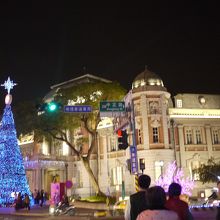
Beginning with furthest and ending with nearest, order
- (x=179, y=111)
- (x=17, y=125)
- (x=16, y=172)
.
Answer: (x=179, y=111) → (x=17, y=125) → (x=16, y=172)

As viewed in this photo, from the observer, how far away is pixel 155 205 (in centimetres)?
439

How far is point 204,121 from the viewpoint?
45188 mm

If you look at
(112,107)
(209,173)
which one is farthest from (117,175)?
(112,107)

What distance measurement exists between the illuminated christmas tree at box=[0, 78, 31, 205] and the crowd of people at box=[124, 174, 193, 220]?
29.3m

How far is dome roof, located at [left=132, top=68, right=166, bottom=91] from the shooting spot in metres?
42.1

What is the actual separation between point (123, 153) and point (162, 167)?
22.7ft

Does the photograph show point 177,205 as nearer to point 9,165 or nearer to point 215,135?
point 9,165

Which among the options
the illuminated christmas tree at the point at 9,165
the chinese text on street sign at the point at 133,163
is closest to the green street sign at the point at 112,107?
the chinese text on street sign at the point at 133,163

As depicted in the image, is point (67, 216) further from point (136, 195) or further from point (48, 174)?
point (48, 174)

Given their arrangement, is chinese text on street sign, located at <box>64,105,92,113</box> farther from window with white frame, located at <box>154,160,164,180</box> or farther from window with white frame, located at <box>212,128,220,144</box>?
window with white frame, located at <box>212,128,220,144</box>

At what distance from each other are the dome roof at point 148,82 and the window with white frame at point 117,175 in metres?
10.5

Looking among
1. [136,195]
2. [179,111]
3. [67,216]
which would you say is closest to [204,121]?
[179,111]

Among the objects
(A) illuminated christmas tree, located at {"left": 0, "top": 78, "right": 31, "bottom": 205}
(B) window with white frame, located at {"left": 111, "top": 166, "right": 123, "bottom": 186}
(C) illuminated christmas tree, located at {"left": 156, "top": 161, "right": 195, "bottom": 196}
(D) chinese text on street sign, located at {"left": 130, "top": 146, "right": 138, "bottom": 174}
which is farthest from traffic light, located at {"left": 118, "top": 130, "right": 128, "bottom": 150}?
(B) window with white frame, located at {"left": 111, "top": 166, "right": 123, "bottom": 186}

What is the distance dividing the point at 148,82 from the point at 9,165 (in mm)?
17653
